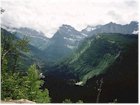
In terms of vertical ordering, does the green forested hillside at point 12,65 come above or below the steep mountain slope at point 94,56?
below

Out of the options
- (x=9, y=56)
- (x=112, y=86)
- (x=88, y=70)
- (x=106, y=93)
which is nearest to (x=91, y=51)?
(x=88, y=70)

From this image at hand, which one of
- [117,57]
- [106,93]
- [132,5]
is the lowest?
[106,93]

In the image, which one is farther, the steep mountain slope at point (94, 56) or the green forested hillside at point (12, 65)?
the steep mountain slope at point (94, 56)

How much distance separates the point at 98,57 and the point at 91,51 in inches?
422

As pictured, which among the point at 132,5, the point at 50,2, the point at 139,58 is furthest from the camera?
the point at 50,2

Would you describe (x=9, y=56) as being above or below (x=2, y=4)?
below

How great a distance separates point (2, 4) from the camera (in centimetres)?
1600

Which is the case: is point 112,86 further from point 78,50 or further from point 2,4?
point 78,50

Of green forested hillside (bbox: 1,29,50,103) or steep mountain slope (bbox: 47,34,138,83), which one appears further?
steep mountain slope (bbox: 47,34,138,83)

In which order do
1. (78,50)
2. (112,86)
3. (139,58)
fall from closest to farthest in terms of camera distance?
(139,58) < (112,86) < (78,50)

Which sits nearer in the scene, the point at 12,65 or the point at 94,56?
the point at 12,65

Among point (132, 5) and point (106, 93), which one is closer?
point (132, 5)

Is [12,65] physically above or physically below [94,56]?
below

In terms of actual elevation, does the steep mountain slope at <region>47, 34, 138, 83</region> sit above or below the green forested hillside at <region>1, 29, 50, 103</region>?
above
